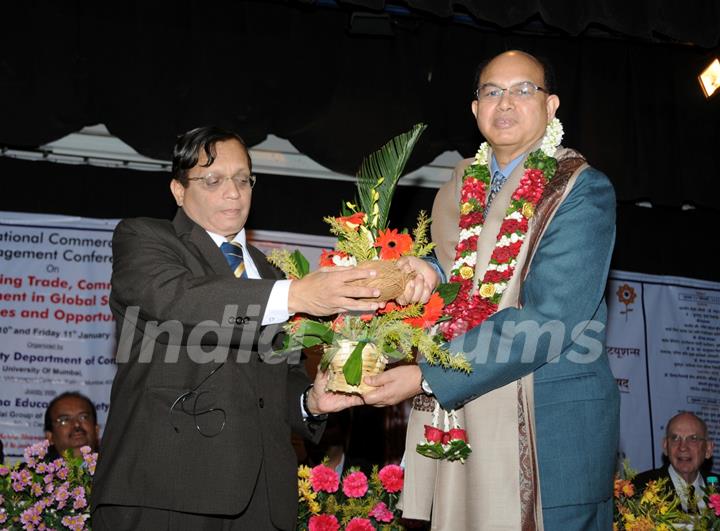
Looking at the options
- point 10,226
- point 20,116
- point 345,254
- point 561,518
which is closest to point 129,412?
point 345,254

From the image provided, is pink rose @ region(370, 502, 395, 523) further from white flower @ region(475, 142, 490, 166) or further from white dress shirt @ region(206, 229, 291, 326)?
white flower @ region(475, 142, 490, 166)

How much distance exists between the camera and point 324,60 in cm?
646

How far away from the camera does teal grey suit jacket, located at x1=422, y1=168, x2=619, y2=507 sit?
259 centimetres

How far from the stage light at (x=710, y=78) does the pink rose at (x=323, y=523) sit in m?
4.86

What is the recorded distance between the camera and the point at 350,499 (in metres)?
3.94

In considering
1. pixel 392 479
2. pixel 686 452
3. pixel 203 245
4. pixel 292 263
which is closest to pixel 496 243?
pixel 292 263

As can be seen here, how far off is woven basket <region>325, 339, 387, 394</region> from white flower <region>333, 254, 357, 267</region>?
0.25 meters

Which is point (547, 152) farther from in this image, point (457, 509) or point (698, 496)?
point (698, 496)

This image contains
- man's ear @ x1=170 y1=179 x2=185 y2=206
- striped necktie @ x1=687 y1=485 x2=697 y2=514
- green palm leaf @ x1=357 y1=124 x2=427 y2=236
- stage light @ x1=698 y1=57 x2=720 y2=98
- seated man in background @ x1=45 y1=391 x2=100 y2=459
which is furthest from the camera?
stage light @ x1=698 y1=57 x2=720 y2=98

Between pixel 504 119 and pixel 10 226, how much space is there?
15.6ft

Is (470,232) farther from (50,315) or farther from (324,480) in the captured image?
(50,315)

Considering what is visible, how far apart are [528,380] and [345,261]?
70cm

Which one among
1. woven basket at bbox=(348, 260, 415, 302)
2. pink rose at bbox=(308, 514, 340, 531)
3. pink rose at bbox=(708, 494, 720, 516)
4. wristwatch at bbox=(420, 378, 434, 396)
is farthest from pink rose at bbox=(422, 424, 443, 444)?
pink rose at bbox=(708, 494, 720, 516)

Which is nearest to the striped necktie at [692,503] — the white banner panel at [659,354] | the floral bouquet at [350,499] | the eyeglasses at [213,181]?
the floral bouquet at [350,499]
